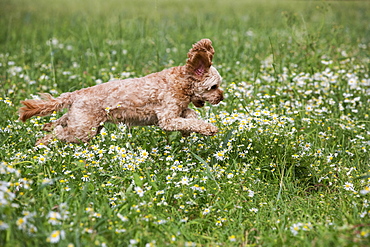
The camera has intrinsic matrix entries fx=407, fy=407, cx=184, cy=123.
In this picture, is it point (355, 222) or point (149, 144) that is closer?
point (355, 222)

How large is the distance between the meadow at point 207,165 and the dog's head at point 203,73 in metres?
0.41

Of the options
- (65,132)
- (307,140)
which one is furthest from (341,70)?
(65,132)

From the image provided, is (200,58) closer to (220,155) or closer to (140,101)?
(140,101)

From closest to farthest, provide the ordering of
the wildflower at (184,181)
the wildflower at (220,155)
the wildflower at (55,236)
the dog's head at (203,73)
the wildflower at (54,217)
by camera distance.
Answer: the wildflower at (55,236) → the wildflower at (54,217) → the wildflower at (184,181) → the wildflower at (220,155) → the dog's head at (203,73)

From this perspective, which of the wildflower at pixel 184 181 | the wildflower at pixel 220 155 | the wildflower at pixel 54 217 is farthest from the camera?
the wildflower at pixel 220 155

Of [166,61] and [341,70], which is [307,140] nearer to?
[341,70]

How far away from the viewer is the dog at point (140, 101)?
13.6 feet

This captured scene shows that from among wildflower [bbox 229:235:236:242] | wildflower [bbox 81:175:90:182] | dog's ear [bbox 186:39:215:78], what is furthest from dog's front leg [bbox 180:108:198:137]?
wildflower [bbox 229:235:236:242]

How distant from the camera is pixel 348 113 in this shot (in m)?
5.64

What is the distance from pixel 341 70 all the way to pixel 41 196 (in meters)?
4.89

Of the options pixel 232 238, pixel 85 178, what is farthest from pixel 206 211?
pixel 85 178

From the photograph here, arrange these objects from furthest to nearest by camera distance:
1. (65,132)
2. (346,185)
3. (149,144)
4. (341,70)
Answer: (341,70)
(149,144)
(65,132)
(346,185)

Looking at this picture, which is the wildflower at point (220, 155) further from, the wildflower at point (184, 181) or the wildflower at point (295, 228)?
the wildflower at point (295, 228)

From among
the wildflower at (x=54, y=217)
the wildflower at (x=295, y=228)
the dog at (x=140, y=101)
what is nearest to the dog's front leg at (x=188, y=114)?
the dog at (x=140, y=101)
